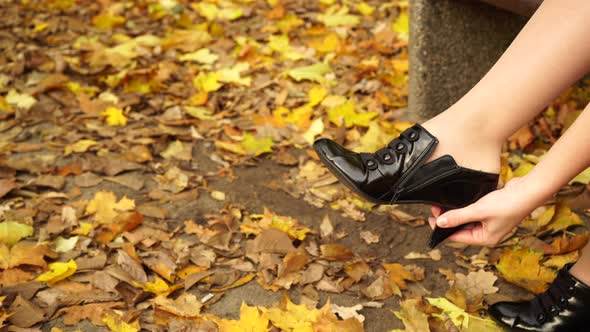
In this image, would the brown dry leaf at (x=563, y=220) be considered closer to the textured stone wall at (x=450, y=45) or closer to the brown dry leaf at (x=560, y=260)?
the brown dry leaf at (x=560, y=260)

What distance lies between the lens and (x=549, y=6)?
1.41 metres

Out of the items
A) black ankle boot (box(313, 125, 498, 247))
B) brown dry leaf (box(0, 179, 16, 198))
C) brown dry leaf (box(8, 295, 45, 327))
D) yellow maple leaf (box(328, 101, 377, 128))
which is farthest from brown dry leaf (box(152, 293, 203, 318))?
yellow maple leaf (box(328, 101, 377, 128))

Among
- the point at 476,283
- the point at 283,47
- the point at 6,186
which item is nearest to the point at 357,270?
the point at 476,283

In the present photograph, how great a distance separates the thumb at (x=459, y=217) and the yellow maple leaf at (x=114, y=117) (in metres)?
1.47

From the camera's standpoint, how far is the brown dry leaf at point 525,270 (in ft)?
5.64

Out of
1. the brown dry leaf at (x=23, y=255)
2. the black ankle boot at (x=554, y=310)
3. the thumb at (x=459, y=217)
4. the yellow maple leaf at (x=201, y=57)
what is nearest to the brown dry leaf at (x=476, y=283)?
the black ankle boot at (x=554, y=310)

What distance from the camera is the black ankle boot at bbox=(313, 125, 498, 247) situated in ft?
4.93

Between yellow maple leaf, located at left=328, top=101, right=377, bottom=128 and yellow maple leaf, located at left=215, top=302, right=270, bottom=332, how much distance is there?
1.01m

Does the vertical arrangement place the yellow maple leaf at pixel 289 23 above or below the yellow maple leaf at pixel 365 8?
below

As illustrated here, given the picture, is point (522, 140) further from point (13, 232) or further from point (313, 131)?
point (13, 232)

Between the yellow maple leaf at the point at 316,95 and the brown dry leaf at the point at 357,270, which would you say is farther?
the yellow maple leaf at the point at 316,95

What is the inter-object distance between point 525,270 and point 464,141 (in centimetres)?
47

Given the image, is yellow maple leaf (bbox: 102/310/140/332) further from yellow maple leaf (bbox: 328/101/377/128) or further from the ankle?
yellow maple leaf (bbox: 328/101/377/128)

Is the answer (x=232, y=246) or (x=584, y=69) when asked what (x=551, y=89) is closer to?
(x=584, y=69)
